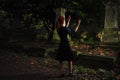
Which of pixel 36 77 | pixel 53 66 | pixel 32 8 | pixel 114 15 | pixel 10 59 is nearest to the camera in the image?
pixel 36 77

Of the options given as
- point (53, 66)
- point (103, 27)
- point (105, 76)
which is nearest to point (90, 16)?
point (103, 27)

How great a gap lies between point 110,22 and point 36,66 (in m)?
4.64

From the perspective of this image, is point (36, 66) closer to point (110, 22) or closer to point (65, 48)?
point (65, 48)

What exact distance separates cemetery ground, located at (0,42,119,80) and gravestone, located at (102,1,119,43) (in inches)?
93.6

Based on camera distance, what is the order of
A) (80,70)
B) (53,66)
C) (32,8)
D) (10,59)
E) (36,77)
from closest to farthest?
(36,77), (80,70), (53,66), (10,59), (32,8)

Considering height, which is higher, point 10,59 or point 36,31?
point 36,31

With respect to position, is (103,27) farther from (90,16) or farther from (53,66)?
(53,66)

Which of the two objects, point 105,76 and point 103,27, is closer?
point 105,76

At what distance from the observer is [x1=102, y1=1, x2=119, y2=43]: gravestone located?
44.9 feet

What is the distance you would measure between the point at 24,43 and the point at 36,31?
1455mm

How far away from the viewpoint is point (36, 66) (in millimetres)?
10828

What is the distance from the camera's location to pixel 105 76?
945 cm

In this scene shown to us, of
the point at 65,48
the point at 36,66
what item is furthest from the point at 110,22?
the point at 65,48

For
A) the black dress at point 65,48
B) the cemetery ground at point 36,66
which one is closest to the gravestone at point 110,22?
the cemetery ground at point 36,66
